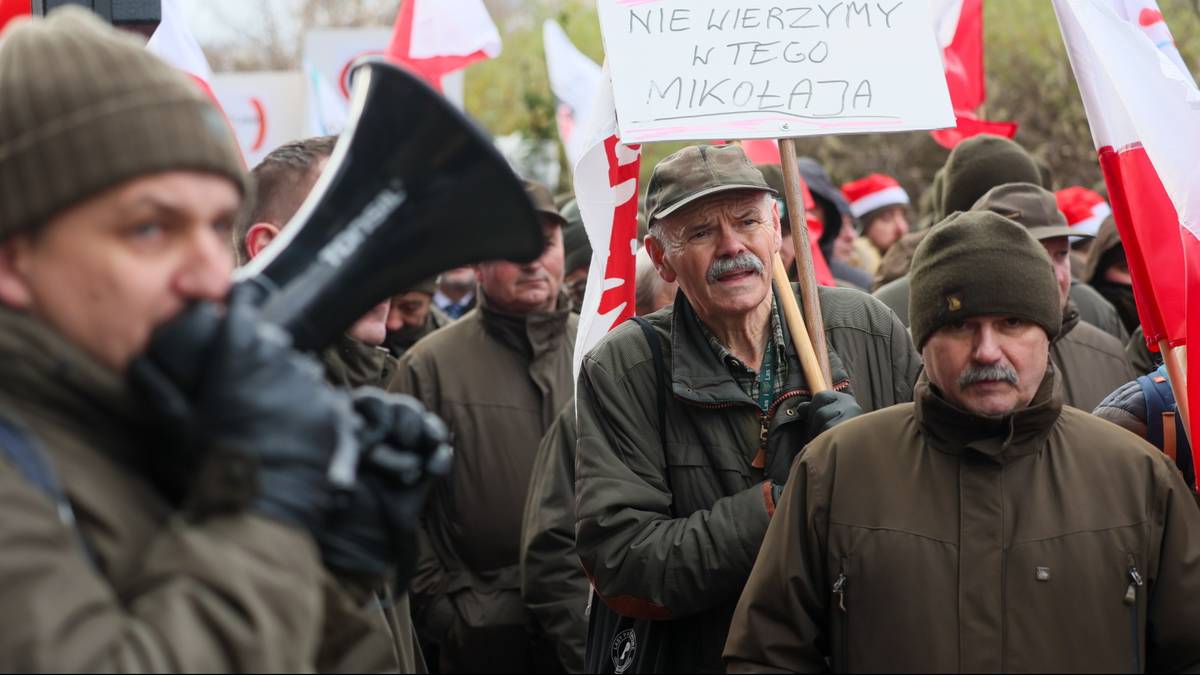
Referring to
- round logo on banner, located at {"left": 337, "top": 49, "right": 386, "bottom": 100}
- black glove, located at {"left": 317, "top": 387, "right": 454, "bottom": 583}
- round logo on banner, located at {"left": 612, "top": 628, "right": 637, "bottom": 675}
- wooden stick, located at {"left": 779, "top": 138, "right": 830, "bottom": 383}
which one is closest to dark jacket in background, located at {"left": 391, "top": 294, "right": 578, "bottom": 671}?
round logo on banner, located at {"left": 612, "top": 628, "right": 637, "bottom": 675}

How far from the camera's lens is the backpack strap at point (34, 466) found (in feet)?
5.93

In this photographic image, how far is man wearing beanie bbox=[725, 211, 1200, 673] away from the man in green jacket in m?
2.44

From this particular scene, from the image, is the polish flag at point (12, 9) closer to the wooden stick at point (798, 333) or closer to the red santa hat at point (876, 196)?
the wooden stick at point (798, 333)

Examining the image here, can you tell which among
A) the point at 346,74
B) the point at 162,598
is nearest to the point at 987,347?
the point at 162,598

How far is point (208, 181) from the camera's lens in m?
1.94

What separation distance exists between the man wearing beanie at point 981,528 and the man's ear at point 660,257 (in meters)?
1.03

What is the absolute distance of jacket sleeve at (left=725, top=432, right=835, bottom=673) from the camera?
3.14 metres

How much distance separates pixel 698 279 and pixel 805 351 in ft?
1.22

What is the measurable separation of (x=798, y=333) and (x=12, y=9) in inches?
93.2

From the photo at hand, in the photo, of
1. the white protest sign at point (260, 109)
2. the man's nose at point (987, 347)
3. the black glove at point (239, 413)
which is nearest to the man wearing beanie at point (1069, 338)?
the man's nose at point (987, 347)

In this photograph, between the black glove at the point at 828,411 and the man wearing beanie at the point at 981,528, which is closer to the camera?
the man wearing beanie at the point at 981,528

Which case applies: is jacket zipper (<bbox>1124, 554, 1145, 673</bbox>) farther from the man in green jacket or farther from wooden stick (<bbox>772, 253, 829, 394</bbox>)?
the man in green jacket

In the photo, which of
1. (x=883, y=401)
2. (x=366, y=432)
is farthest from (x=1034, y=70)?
(x=366, y=432)

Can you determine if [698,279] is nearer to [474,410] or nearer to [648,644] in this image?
[648,644]
